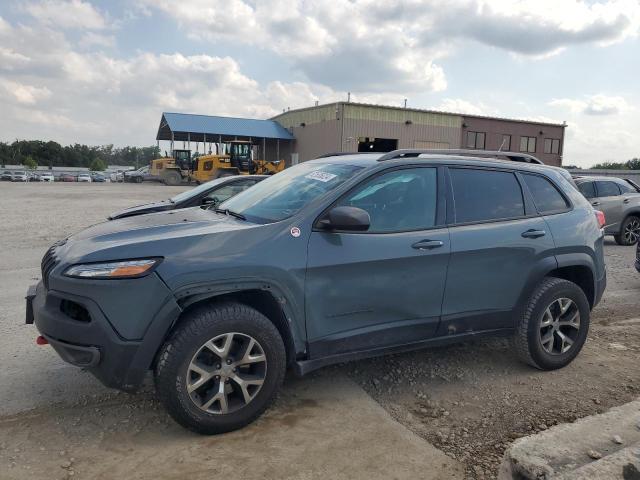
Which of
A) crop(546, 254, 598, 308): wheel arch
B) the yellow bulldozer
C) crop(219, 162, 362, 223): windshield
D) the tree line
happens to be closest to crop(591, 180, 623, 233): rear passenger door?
crop(546, 254, 598, 308): wheel arch

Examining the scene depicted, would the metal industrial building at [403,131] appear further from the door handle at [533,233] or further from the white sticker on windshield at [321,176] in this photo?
the white sticker on windshield at [321,176]

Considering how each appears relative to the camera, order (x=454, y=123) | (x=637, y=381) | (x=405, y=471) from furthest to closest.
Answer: (x=454, y=123), (x=637, y=381), (x=405, y=471)

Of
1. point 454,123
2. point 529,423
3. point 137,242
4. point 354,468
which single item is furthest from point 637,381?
point 454,123

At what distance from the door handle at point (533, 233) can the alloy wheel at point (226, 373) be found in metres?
2.28

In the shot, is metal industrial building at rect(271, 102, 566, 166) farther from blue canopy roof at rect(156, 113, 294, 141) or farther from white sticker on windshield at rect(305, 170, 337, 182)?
white sticker on windshield at rect(305, 170, 337, 182)

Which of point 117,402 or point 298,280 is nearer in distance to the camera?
point 298,280

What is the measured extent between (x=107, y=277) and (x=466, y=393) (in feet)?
8.64

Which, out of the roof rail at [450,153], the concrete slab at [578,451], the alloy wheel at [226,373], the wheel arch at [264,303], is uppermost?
the roof rail at [450,153]

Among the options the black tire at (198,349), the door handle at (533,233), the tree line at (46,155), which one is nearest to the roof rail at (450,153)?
the door handle at (533,233)

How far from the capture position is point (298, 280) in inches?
123

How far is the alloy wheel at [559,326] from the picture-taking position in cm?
407

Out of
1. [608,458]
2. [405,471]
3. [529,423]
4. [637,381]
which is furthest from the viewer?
[637,381]

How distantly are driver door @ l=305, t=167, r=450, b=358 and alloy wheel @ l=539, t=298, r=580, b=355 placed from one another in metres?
1.09

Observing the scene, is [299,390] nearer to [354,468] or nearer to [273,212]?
[354,468]
